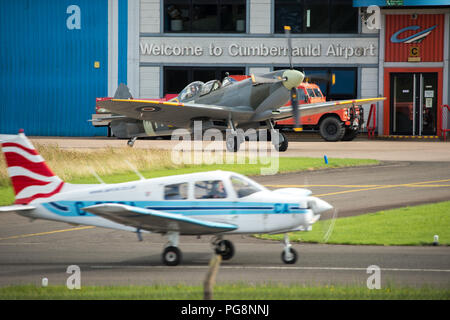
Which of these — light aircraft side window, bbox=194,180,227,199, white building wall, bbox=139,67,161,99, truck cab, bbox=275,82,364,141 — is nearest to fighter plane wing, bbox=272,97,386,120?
truck cab, bbox=275,82,364,141

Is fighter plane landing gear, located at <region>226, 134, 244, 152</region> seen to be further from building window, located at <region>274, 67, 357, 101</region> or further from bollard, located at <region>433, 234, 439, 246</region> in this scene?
bollard, located at <region>433, 234, 439, 246</region>

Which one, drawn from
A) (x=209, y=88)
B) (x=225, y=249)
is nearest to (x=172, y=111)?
(x=209, y=88)

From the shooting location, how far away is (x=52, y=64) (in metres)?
45.1

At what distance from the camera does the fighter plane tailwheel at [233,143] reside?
30328 millimetres

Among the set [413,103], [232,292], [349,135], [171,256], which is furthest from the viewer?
[413,103]

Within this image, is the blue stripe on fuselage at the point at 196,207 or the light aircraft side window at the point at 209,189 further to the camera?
the light aircraft side window at the point at 209,189

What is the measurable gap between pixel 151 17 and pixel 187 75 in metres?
3.88

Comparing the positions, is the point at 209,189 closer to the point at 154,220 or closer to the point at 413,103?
the point at 154,220

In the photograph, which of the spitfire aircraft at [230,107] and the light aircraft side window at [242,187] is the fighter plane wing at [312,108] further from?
the light aircraft side window at [242,187]

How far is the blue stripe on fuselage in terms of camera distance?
12484mm

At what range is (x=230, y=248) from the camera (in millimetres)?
13266

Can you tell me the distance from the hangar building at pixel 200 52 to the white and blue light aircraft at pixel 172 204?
31397 mm

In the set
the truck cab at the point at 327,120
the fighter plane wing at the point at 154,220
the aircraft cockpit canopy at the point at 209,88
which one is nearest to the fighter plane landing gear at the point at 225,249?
the fighter plane wing at the point at 154,220

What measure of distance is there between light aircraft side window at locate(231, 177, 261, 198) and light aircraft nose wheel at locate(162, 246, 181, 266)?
137 centimetres
